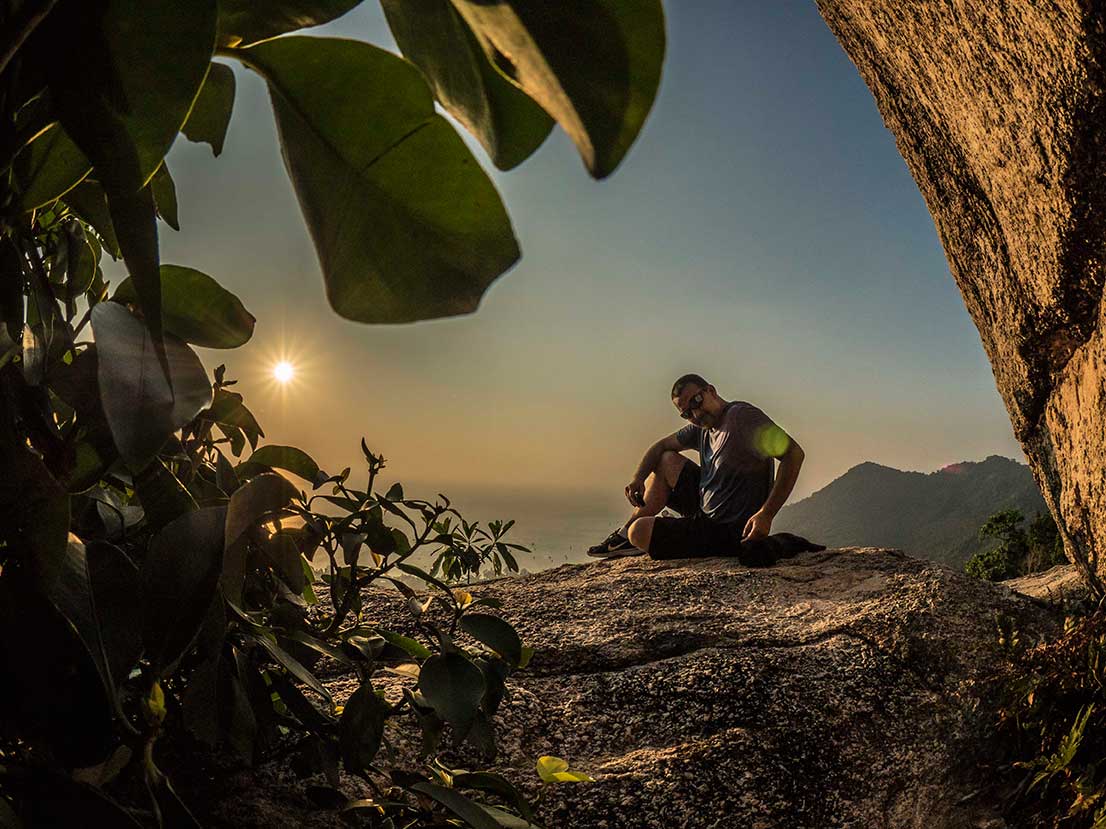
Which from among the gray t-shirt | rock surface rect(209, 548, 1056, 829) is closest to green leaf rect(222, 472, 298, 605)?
rock surface rect(209, 548, 1056, 829)

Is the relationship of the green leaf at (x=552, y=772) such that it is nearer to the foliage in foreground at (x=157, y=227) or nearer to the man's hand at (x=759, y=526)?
the foliage in foreground at (x=157, y=227)

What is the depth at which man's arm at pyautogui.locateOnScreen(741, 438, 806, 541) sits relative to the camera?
2609 mm

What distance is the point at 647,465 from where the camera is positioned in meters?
3.91

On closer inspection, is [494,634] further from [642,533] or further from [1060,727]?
[642,533]

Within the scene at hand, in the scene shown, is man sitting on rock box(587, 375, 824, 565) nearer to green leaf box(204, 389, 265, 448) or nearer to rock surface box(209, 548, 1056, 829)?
rock surface box(209, 548, 1056, 829)

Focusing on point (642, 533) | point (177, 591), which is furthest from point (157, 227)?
point (642, 533)

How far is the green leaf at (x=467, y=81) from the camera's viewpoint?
0.19 m

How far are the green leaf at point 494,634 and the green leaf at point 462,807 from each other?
142 mm

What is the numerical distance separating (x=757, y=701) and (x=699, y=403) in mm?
2500

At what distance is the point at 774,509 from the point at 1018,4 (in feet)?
6.10

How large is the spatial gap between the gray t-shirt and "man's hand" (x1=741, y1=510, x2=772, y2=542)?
12.3 inches

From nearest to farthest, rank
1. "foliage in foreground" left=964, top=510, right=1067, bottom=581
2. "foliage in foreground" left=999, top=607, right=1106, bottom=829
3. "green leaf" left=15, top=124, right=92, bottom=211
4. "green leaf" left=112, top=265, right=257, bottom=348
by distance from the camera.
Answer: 1. "green leaf" left=15, top=124, right=92, bottom=211
2. "green leaf" left=112, top=265, right=257, bottom=348
3. "foliage in foreground" left=999, top=607, right=1106, bottom=829
4. "foliage in foreground" left=964, top=510, right=1067, bottom=581

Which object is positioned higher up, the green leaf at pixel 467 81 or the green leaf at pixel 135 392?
the green leaf at pixel 467 81

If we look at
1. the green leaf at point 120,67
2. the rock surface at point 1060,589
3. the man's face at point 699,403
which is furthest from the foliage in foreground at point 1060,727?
the man's face at point 699,403
